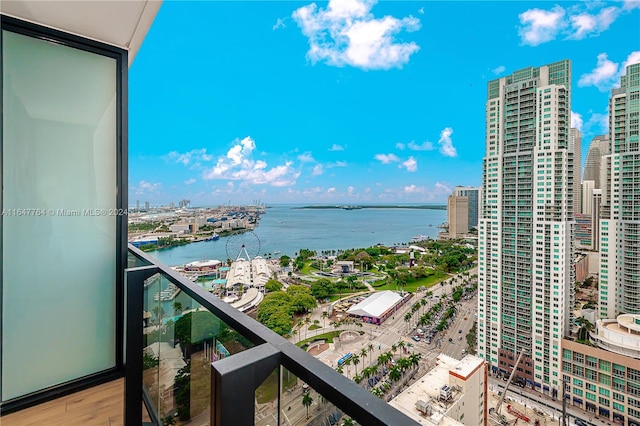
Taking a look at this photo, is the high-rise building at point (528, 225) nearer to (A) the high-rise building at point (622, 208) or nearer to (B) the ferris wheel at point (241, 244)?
(A) the high-rise building at point (622, 208)

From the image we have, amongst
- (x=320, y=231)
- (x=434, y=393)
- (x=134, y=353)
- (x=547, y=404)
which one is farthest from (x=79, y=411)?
(x=320, y=231)

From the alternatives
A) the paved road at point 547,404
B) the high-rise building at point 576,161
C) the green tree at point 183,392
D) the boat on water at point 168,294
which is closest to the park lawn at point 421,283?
the paved road at point 547,404

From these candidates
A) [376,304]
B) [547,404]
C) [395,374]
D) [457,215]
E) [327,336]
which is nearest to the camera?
[395,374]

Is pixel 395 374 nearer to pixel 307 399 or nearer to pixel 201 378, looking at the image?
pixel 201 378

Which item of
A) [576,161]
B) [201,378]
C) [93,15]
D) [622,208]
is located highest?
[576,161]

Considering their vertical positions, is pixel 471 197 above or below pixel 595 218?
above

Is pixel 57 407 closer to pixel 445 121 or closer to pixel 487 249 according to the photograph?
pixel 487 249
